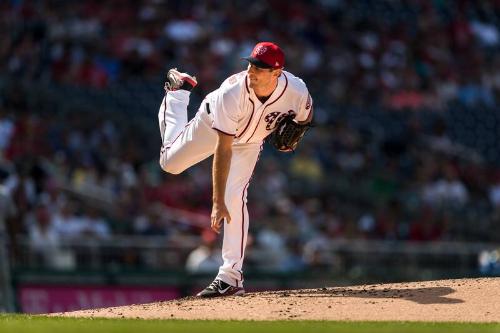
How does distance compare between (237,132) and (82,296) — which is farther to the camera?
(82,296)

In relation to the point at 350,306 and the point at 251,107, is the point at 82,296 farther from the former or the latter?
the point at 350,306

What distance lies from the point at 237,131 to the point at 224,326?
170 centimetres

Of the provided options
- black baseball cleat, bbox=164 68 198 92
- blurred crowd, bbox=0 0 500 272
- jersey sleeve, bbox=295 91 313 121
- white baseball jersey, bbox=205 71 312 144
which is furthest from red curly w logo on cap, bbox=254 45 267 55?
blurred crowd, bbox=0 0 500 272

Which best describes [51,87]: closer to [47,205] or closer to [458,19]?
[47,205]

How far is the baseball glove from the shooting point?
8008mm

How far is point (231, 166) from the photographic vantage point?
802 centimetres

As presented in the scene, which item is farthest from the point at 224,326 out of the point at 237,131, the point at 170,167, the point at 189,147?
the point at 170,167

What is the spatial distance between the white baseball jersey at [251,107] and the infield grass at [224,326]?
1397mm

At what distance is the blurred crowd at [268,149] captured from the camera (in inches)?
541

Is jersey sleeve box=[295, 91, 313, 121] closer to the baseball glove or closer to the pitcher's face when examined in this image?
the baseball glove

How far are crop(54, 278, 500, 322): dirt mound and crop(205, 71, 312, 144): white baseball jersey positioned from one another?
3.55 feet

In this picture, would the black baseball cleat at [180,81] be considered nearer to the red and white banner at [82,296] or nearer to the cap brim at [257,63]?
the cap brim at [257,63]

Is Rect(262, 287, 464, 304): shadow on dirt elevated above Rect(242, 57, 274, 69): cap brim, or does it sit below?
below

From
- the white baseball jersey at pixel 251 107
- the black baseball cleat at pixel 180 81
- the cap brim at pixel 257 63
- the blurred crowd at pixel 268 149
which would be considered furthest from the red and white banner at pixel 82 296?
the cap brim at pixel 257 63
